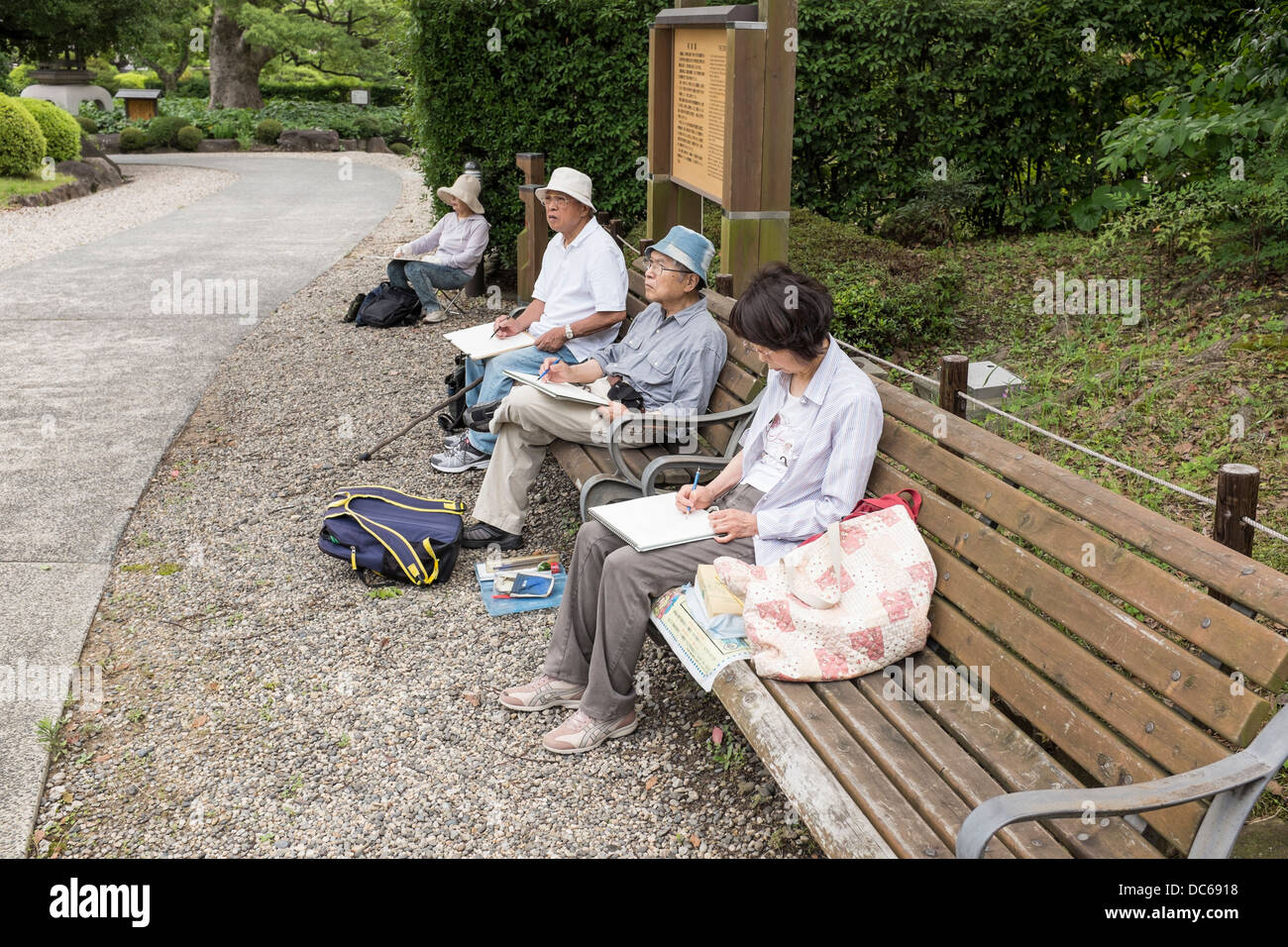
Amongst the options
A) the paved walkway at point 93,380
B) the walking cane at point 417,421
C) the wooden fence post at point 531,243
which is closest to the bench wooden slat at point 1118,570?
the paved walkway at point 93,380

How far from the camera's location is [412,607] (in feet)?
15.9

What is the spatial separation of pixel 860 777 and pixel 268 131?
2950 centimetres

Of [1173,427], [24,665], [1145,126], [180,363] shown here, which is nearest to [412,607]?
[24,665]

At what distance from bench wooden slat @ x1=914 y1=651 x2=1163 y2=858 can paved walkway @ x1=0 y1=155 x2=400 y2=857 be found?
2666 mm

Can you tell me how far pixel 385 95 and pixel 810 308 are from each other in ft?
120

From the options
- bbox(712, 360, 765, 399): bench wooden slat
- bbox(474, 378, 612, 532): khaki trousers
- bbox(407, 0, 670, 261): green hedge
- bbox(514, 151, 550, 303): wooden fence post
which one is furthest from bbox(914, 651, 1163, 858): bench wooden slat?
bbox(407, 0, 670, 261): green hedge

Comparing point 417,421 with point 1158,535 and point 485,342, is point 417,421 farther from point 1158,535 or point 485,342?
point 1158,535

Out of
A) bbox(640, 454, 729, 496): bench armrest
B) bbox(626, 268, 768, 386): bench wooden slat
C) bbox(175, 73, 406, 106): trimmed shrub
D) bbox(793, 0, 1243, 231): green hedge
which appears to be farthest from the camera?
bbox(175, 73, 406, 106): trimmed shrub

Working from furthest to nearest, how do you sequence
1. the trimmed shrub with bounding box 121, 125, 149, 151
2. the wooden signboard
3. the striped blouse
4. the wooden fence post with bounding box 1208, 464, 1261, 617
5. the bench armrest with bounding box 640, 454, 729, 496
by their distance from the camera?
the trimmed shrub with bounding box 121, 125, 149, 151
the wooden signboard
the bench armrest with bounding box 640, 454, 729, 496
the striped blouse
the wooden fence post with bounding box 1208, 464, 1261, 617

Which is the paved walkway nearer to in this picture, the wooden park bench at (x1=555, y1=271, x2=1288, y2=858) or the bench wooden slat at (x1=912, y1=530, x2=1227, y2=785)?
the wooden park bench at (x1=555, y1=271, x2=1288, y2=858)

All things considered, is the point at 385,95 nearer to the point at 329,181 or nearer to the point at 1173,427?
the point at 329,181

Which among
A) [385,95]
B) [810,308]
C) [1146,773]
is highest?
[385,95]

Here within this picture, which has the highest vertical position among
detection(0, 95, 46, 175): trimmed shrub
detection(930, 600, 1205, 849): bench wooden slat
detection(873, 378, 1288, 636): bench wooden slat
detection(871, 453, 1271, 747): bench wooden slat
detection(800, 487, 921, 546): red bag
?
detection(0, 95, 46, 175): trimmed shrub

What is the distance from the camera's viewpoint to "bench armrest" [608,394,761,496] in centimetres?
458
